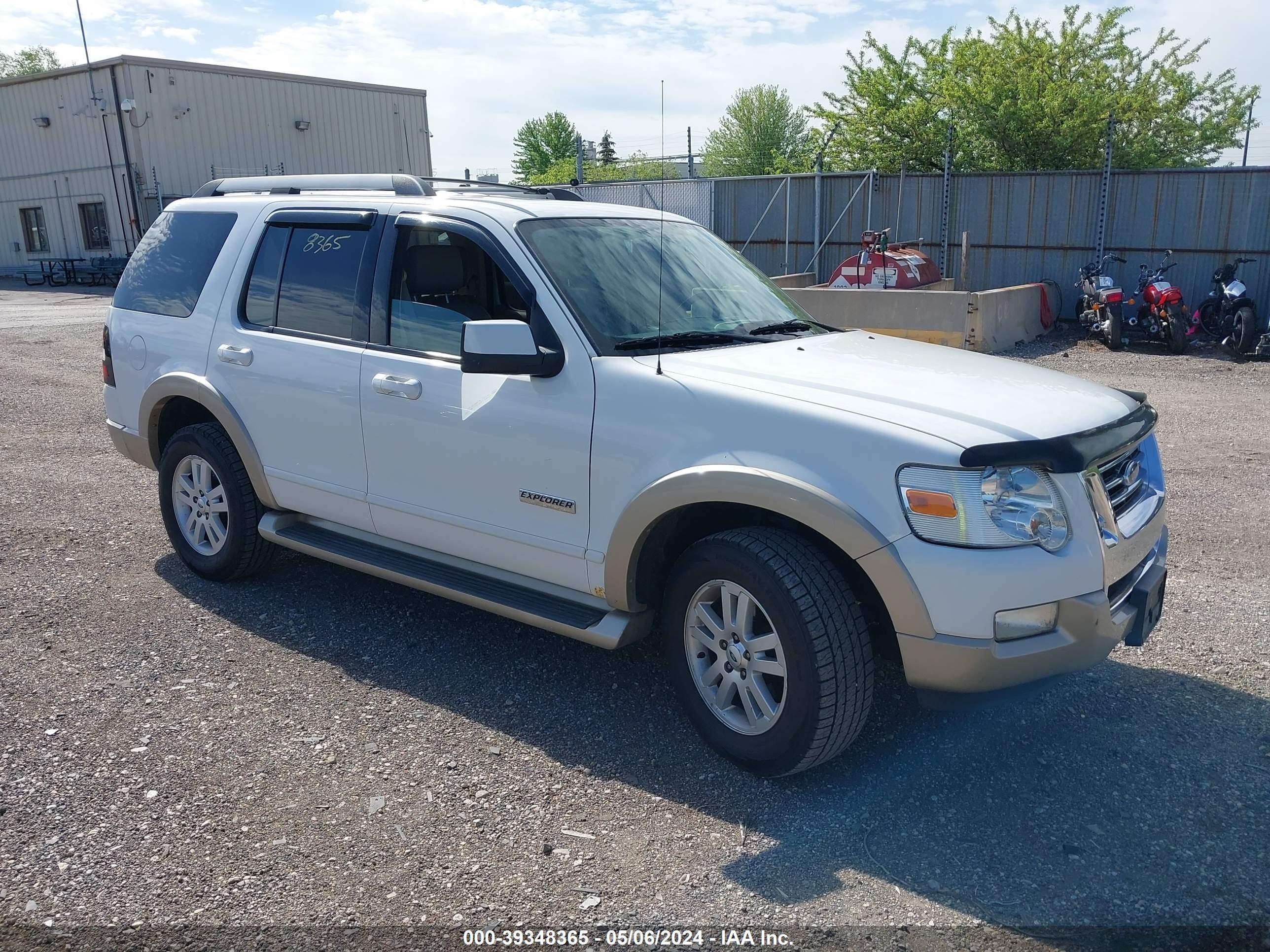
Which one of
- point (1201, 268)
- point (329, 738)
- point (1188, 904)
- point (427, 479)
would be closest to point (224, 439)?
point (427, 479)

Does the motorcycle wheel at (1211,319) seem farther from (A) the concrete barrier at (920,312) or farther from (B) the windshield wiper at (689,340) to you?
(B) the windshield wiper at (689,340)

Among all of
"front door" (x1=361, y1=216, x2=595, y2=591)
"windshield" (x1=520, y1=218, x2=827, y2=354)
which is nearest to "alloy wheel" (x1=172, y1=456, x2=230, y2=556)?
"front door" (x1=361, y1=216, x2=595, y2=591)

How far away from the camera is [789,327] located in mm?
4492

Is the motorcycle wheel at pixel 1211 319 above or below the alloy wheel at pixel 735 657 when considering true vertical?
below

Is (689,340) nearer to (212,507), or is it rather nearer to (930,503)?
(930,503)

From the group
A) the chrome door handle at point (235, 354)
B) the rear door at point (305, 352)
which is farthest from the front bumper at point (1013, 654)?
the chrome door handle at point (235, 354)

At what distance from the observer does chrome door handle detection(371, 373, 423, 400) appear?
426 cm

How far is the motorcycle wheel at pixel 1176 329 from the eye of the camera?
14.1m

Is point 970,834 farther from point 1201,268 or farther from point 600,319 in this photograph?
point 1201,268

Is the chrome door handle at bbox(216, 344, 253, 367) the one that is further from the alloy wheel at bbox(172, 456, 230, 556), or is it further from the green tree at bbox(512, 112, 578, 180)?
the green tree at bbox(512, 112, 578, 180)

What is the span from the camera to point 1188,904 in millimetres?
2904

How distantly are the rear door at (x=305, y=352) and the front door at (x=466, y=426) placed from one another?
129 millimetres

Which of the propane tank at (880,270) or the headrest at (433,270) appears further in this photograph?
the propane tank at (880,270)

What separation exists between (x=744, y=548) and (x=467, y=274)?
1793 millimetres
